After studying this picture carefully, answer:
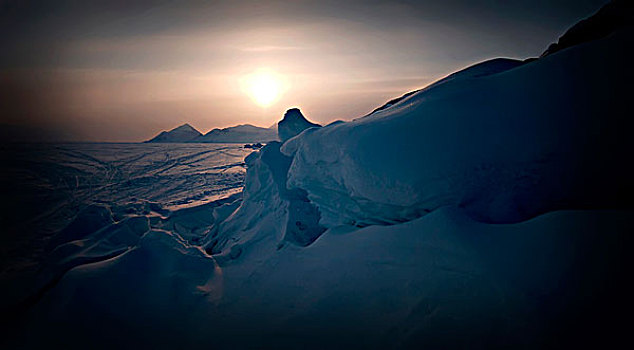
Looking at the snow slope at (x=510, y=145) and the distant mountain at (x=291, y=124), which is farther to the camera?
the distant mountain at (x=291, y=124)

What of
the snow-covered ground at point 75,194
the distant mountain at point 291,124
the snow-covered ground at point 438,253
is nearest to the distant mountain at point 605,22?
the snow-covered ground at point 438,253

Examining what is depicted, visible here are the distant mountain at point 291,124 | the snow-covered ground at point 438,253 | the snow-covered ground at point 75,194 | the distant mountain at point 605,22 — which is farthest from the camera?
the distant mountain at point 291,124

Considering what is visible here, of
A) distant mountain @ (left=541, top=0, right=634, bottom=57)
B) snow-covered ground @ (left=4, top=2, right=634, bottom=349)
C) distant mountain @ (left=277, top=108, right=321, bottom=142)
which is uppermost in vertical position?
→ distant mountain @ (left=541, top=0, right=634, bottom=57)

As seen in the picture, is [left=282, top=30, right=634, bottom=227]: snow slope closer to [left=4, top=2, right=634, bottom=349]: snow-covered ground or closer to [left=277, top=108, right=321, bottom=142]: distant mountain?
[left=4, top=2, right=634, bottom=349]: snow-covered ground

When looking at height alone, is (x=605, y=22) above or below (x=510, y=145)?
above

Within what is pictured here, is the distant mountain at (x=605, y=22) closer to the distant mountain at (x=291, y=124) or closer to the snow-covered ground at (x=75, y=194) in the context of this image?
the distant mountain at (x=291, y=124)

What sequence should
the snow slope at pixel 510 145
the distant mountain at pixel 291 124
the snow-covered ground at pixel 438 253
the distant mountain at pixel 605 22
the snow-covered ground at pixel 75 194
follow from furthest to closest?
the distant mountain at pixel 291 124, the snow-covered ground at pixel 75 194, the distant mountain at pixel 605 22, the snow slope at pixel 510 145, the snow-covered ground at pixel 438 253

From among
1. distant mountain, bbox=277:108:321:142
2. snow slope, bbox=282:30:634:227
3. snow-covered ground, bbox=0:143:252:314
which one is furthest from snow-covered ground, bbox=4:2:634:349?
distant mountain, bbox=277:108:321:142

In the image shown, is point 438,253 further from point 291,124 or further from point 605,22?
point 291,124

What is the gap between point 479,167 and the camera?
304cm

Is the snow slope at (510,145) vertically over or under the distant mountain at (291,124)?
under

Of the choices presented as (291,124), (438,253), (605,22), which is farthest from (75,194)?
(605,22)

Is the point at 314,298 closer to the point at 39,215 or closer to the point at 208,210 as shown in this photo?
the point at 208,210

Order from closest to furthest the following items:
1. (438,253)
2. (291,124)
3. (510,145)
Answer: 1. (438,253)
2. (510,145)
3. (291,124)
